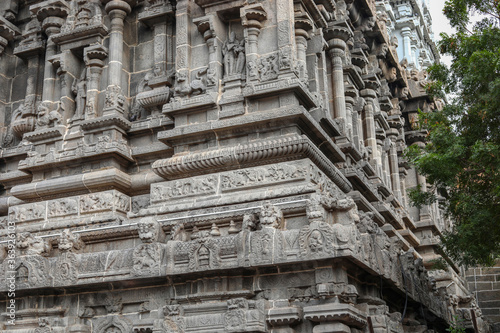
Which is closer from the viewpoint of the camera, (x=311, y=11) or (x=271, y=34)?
(x=271, y=34)

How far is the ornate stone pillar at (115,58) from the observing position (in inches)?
651

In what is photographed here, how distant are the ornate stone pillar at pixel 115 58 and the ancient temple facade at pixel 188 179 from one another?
0.05m

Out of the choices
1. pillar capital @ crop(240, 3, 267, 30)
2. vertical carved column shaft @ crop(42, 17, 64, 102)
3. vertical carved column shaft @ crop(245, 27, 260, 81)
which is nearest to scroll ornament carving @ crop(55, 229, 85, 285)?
vertical carved column shaft @ crop(245, 27, 260, 81)

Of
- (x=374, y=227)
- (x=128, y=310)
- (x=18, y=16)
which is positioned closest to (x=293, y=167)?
(x=374, y=227)

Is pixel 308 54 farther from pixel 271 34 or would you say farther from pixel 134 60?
pixel 134 60

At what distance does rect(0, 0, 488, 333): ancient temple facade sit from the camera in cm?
1177

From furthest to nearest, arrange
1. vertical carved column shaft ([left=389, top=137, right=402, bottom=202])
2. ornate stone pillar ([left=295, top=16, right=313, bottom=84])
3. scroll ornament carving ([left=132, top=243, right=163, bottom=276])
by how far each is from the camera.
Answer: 1. vertical carved column shaft ([left=389, top=137, right=402, bottom=202])
2. ornate stone pillar ([left=295, top=16, right=313, bottom=84])
3. scroll ornament carving ([left=132, top=243, right=163, bottom=276])

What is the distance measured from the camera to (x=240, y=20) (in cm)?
1581

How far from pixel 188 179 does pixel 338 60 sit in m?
8.09

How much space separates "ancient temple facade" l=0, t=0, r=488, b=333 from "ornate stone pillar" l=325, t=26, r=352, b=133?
6 centimetres

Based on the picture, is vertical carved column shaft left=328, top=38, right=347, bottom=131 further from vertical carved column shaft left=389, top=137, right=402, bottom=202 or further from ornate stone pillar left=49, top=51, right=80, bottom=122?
vertical carved column shaft left=389, top=137, right=402, bottom=202

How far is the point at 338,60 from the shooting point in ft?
66.3

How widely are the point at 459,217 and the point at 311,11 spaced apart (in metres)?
6.68

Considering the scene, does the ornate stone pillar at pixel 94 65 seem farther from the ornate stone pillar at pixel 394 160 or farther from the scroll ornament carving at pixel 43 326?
the ornate stone pillar at pixel 394 160
